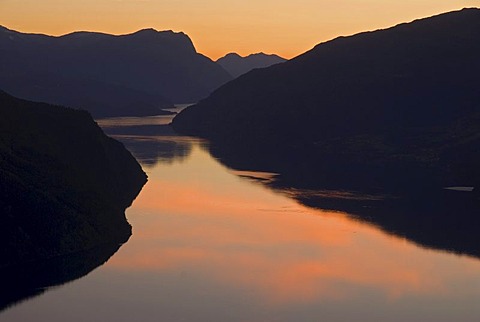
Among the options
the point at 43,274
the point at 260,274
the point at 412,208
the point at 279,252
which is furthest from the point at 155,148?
the point at 43,274

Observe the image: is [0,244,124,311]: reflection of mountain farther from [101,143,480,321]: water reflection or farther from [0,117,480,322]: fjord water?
[101,143,480,321]: water reflection

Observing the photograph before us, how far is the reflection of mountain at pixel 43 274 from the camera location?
57.1m

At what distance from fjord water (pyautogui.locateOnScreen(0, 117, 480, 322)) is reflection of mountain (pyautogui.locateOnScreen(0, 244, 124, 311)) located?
928mm

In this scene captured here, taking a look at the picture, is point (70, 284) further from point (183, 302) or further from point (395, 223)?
point (395, 223)

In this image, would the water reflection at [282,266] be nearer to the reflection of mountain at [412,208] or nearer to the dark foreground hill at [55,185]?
the reflection of mountain at [412,208]

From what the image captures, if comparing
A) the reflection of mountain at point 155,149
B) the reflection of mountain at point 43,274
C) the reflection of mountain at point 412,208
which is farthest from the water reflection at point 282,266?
the reflection of mountain at point 155,149

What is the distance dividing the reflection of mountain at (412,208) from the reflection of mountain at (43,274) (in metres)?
31.5

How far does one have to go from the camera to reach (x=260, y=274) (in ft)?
211

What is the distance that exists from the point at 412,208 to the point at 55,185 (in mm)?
44764

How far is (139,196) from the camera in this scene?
333 feet

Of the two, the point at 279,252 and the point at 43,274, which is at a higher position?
the point at 279,252

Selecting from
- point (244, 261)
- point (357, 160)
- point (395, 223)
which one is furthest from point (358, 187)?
point (244, 261)

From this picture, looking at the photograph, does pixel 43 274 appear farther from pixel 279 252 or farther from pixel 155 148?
pixel 155 148

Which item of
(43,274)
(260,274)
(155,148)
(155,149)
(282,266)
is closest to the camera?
(43,274)
